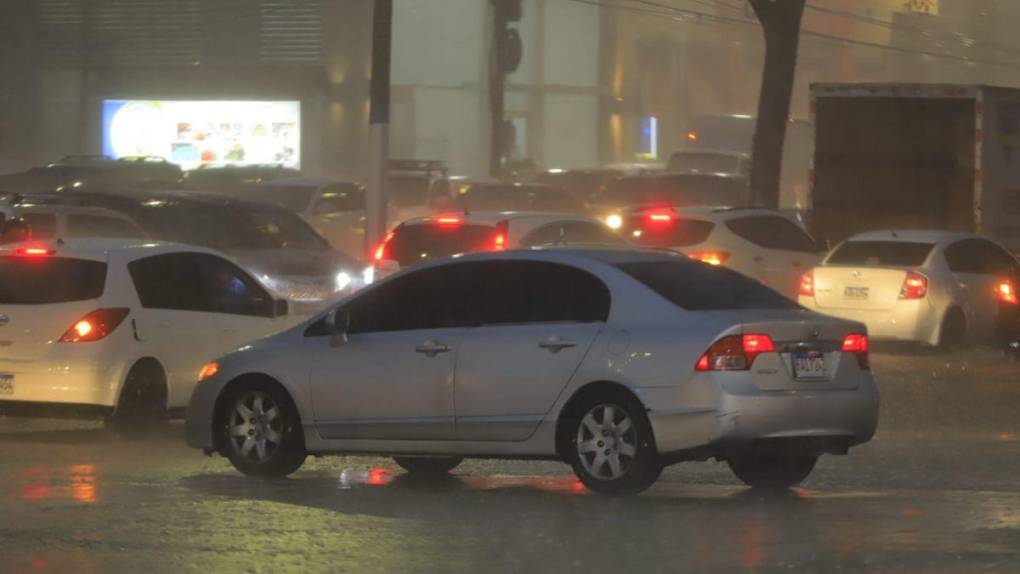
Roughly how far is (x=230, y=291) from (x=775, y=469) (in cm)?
565

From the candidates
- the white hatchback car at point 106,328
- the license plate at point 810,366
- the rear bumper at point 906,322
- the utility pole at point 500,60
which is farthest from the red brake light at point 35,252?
the utility pole at point 500,60

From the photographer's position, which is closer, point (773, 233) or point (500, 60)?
point (773, 233)

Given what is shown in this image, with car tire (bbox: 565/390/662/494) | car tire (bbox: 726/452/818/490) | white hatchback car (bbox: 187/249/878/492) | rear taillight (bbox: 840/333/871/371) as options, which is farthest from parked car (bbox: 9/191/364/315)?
rear taillight (bbox: 840/333/871/371)

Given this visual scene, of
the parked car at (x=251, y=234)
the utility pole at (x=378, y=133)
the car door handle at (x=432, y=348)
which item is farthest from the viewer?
the utility pole at (x=378, y=133)

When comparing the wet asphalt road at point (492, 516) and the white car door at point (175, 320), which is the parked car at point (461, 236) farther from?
the wet asphalt road at point (492, 516)

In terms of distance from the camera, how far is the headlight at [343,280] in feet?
75.8

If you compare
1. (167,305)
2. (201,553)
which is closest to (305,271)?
(167,305)

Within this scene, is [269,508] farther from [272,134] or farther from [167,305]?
[272,134]

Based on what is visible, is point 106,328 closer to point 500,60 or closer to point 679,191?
point 679,191

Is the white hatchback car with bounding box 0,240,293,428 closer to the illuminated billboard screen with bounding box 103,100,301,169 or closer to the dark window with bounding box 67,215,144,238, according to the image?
the dark window with bounding box 67,215,144,238

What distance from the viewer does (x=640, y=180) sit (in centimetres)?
4025

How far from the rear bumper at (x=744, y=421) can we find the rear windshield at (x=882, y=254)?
12256 millimetres

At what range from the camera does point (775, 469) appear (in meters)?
12.2

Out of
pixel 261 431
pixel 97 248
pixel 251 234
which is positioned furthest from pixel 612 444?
pixel 251 234
